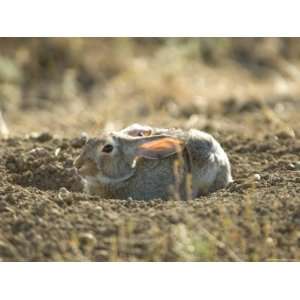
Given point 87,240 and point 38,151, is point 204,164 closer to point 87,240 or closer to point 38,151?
point 87,240

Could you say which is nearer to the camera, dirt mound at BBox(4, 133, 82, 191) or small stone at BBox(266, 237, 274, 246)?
small stone at BBox(266, 237, 274, 246)

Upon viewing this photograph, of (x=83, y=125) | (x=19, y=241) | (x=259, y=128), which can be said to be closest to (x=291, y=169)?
(x=259, y=128)

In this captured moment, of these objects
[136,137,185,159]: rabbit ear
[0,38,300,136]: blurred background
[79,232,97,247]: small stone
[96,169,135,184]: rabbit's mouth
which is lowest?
[79,232,97,247]: small stone

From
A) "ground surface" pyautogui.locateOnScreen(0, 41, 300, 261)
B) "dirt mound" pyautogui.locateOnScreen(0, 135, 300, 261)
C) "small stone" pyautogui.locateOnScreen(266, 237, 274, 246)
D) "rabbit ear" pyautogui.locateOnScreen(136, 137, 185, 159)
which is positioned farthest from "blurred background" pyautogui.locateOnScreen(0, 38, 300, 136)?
"small stone" pyautogui.locateOnScreen(266, 237, 274, 246)

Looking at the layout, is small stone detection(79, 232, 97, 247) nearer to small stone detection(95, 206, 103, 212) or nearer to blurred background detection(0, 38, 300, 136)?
small stone detection(95, 206, 103, 212)

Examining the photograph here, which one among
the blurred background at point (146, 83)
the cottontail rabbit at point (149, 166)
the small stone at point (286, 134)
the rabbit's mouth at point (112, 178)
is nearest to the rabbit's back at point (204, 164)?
the cottontail rabbit at point (149, 166)
